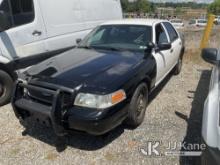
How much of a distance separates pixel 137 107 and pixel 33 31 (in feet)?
9.60

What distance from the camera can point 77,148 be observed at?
3736 millimetres

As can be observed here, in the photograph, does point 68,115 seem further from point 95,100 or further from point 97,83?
point 97,83

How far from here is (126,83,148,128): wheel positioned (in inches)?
153

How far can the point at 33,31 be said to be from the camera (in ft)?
18.0

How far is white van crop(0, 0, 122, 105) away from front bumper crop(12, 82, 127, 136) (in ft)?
6.15

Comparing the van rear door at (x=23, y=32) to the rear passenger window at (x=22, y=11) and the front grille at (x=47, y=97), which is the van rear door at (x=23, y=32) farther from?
the front grille at (x=47, y=97)

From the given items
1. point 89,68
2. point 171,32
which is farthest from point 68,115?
point 171,32

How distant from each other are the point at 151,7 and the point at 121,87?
3196 inches

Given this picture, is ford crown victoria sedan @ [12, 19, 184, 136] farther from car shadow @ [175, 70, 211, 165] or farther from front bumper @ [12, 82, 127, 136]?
car shadow @ [175, 70, 211, 165]

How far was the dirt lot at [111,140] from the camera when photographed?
11.5ft

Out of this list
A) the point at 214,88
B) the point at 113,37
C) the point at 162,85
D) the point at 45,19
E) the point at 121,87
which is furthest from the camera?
the point at 162,85

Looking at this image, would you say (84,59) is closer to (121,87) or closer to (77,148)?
(121,87)

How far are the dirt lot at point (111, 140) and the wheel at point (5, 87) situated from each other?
166 millimetres

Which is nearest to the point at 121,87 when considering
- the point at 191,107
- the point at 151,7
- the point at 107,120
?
the point at 107,120
